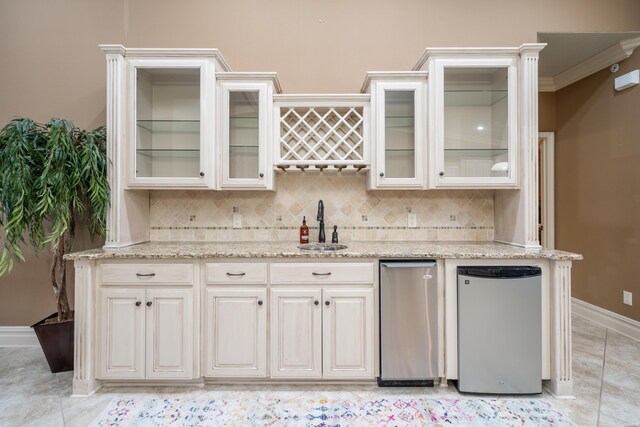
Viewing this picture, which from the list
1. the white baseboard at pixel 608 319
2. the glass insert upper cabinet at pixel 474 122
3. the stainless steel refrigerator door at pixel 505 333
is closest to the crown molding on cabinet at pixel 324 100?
the glass insert upper cabinet at pixel 474 122

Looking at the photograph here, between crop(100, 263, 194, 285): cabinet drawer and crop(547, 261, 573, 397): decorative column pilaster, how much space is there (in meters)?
2.35

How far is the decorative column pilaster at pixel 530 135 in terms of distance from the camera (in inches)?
86.7

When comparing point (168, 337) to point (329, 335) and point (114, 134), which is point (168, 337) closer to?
point (329, 335)

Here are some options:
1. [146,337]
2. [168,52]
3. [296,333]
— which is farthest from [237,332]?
[168,52]

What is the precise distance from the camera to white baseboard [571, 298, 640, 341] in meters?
2.87

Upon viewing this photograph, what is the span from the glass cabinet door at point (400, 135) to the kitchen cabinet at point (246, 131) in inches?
33.0

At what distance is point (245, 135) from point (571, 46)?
10.4ft

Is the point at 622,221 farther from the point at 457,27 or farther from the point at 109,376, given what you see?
the point at 109,376

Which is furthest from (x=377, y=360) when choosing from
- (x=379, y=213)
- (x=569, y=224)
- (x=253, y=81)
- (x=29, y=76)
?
(x=29, y=76)

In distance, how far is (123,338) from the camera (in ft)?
6.72

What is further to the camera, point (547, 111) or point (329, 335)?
point (547, 111)

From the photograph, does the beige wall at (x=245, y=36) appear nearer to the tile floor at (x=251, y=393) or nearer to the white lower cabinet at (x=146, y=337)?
the tile floor at (x=251, y=393)

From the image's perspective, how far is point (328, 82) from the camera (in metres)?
2.72

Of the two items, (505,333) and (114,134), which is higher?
(114,134)
